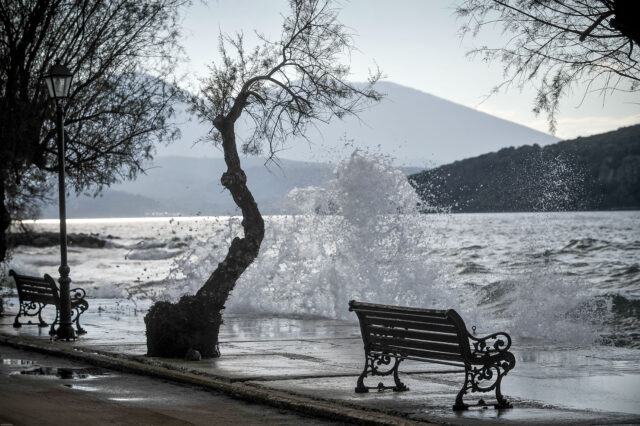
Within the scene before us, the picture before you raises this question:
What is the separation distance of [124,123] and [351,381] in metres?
10.3

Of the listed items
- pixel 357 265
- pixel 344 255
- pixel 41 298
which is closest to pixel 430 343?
pixel 41 298

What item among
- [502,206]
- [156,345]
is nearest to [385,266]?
[156,345]

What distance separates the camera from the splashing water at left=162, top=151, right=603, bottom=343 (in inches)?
944

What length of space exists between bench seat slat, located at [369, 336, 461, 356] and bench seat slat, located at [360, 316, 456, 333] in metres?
0.13

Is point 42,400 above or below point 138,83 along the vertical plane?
below

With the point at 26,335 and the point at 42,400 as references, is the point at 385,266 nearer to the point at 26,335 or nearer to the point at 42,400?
the point at 26,335

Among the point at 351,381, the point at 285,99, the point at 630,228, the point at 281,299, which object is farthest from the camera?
the point at 630,228

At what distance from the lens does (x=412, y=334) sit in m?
9.21

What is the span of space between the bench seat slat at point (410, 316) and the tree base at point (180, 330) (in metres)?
3.18

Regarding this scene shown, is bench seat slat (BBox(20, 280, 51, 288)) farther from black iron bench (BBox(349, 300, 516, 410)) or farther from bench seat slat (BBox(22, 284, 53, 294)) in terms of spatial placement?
black iron bench (BBox(349, 300, 516, 410))

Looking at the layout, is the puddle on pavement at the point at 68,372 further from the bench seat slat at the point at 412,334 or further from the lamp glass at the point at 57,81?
the lamp glass at the point at 57,81

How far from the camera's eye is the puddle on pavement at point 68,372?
11026 mm

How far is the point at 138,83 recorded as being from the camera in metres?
19.0

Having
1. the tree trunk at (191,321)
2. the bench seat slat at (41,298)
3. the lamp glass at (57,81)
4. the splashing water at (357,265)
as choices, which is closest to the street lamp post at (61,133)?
the lamp glass at (57,81)
